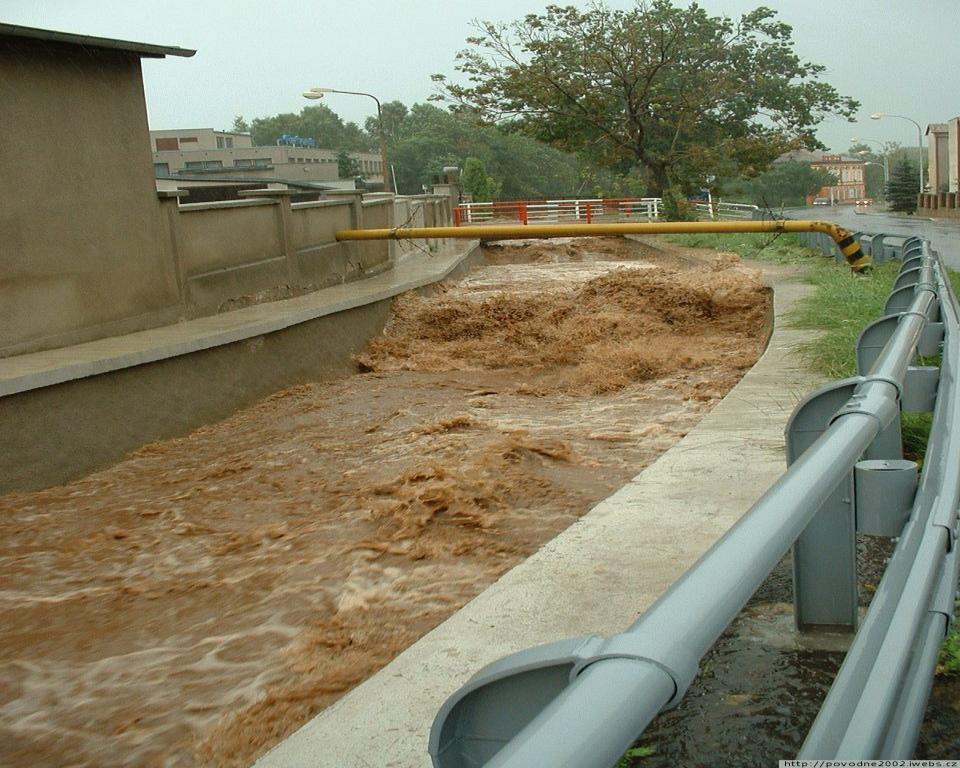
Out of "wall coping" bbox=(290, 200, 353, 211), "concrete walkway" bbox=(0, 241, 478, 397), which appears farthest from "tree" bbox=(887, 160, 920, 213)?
"concrete walkway" bbox=(0, 241, 478, 397)

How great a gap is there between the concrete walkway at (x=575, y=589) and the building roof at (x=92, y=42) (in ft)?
22.8

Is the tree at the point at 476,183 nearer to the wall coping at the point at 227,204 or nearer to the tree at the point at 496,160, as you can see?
the tree at the point at 496,160

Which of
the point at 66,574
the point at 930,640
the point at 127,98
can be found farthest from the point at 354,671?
the point at 127,98

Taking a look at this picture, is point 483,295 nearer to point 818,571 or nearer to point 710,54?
point 818,571

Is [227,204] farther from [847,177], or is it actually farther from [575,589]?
[847,177]

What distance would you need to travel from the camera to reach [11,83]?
975 centimetres

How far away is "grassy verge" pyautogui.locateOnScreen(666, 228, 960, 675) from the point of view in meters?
5.38

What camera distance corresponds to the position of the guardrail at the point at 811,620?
3.60 feet

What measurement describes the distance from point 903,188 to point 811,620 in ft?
217

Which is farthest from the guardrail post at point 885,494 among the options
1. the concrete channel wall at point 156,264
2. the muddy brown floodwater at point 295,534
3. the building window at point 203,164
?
the building window at point 203,164

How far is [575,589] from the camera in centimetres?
413

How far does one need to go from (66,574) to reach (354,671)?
2.91 metres

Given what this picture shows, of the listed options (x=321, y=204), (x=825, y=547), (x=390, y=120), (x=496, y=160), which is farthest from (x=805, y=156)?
(x=390, y=120)

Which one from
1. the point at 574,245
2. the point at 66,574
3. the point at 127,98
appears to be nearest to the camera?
the point at 66,574
